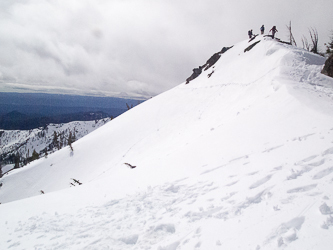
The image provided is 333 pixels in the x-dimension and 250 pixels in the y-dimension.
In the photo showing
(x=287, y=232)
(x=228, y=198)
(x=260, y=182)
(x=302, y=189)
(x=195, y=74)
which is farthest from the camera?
(x=195, y=74)

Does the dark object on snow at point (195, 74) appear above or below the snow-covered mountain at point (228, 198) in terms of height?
above

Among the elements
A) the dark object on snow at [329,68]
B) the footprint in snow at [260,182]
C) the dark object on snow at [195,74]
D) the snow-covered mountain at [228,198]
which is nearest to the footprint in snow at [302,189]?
the snow-covered mountain at [228,198]

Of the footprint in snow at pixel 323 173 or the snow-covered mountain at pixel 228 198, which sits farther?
the footprint in snow at pixel 323 173

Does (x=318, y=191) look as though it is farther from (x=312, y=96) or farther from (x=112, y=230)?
(x=312, y=96)

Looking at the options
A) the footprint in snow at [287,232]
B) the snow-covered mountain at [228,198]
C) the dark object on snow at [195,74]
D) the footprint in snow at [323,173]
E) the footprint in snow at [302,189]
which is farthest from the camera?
the dark object on snow at [195,74]

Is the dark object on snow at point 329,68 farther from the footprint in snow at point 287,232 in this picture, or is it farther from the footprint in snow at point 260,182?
the footprint in snow at point 287,232

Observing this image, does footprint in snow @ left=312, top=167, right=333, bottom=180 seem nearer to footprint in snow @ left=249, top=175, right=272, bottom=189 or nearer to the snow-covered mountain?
the snow-covered mountain

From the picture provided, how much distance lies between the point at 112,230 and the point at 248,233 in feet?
15.5

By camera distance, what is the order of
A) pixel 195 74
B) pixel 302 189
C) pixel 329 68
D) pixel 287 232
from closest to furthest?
pixel 287 232 < pixel 302 189 < pixel 329 68 < pixel 195 74

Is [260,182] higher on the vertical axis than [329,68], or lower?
lower

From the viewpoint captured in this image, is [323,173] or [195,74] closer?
[323,173]

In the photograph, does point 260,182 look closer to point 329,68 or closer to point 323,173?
point 323,173

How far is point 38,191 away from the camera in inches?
1382

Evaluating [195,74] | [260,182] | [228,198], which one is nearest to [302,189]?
[260,182]
